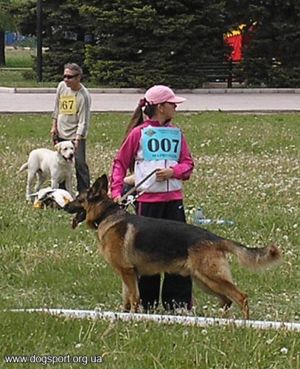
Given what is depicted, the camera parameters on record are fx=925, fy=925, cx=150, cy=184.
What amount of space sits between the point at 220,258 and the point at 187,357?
1.25 m

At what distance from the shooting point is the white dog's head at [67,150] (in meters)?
11.8

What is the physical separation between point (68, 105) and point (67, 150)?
607mm

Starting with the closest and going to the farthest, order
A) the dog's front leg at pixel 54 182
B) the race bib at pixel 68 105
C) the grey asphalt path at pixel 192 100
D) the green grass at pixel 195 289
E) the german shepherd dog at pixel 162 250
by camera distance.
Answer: the green grass at pixel 195 289 < the german shepherd dog at pixel 162 250 < the race bib at pixel 68 105 < the dog's front leg at pixel 54 182 < the grey asphalt path at pixel 192 100

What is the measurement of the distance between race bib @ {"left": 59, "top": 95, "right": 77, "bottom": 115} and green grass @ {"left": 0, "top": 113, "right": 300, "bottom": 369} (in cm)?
131

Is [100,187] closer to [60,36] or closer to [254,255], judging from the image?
[254,255]

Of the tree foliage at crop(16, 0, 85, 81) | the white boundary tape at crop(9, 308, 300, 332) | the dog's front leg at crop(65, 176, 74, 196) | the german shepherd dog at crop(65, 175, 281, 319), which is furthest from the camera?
the tree foliage at crop(16, 0, 85, 81)

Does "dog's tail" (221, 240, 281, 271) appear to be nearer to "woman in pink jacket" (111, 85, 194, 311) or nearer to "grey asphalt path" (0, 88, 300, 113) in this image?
"woman in pink jacket" (111, 85, 194, 311)

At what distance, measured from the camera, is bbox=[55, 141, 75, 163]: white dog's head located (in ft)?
38.7

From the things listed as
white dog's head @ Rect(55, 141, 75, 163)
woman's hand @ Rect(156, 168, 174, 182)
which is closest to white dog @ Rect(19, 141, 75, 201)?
white dog's head @ Rect(55, 141, 75, 163)

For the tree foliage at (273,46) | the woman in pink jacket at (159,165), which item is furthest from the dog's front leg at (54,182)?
the tree foliage at (273,46)

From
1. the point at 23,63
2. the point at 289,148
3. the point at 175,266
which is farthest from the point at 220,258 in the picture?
the point at 23,63

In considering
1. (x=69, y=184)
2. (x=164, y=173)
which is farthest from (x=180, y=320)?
(x=69, y=184)

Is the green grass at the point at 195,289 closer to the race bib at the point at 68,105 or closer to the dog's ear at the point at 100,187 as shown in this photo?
the dog's ear at the point at 100,187

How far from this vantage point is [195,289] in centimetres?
757
